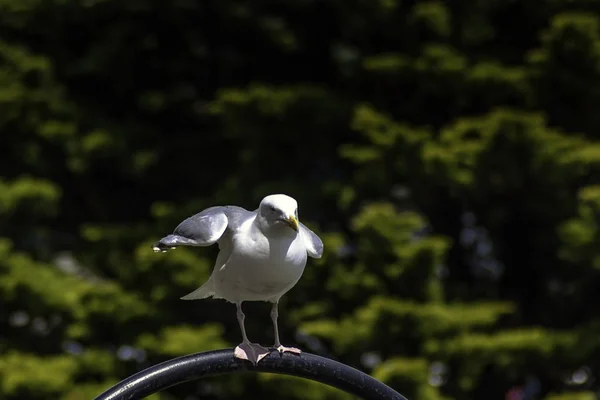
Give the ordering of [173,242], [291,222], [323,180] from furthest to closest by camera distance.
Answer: [323,180] → [173,242] → [291,222]

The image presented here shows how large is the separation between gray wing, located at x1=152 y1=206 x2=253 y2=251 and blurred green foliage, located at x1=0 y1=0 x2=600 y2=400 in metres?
3.10

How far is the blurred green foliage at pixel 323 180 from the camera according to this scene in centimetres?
561

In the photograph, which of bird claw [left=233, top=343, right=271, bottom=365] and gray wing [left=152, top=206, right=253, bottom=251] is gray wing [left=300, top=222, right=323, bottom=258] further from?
bird claw [left=233, top=343, right=271, bottom=365]

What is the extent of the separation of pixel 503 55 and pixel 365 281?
1857 millimetres

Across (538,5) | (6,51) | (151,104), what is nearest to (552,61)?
(538,5)

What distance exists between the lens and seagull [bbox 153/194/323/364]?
2.16 m

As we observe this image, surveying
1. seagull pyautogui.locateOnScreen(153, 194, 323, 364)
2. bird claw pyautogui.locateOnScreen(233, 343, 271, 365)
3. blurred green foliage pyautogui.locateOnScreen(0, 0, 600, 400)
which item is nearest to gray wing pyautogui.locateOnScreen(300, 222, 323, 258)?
seagull pyautogui.locateOnScreen(153, 194, 323, 364)

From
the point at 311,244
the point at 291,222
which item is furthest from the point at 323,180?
the point at 291,222

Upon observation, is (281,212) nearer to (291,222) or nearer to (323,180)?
(291,222)

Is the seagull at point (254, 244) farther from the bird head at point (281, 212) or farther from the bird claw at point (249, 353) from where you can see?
the bird claw at point (249, 353)

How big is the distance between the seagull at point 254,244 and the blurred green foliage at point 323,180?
3112mm

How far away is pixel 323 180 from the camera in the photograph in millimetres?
6414

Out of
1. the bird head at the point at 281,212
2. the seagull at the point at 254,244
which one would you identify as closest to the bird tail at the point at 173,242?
the seagull at the point at 254,244

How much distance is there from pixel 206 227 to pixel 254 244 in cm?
12
